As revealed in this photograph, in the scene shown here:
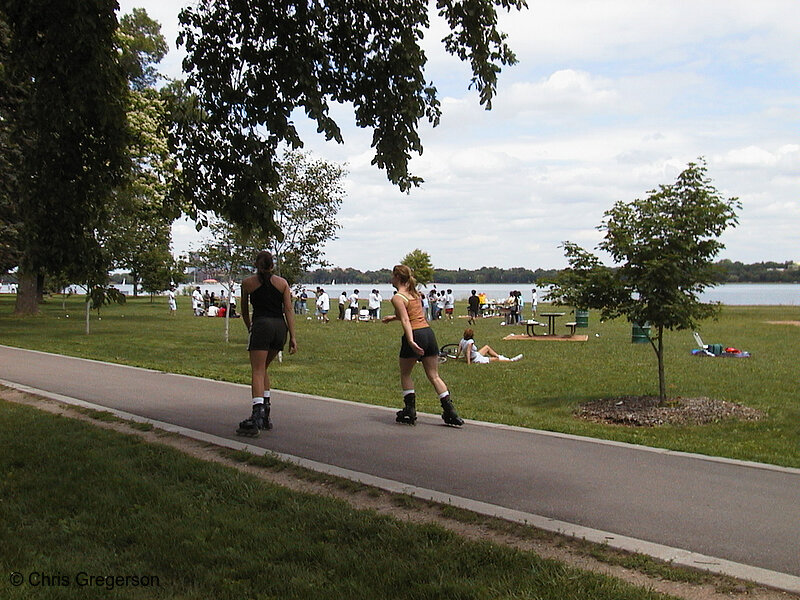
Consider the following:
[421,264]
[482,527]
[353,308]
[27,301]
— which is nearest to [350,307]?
[353,308]


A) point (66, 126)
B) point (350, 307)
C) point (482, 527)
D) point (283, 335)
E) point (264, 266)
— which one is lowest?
point (482, 527)

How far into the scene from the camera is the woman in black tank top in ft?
25.4

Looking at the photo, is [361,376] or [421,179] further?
[361,376]

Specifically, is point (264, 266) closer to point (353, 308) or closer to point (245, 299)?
point (245, 299)

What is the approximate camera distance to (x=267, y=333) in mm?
7754

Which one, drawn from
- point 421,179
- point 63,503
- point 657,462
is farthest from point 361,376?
point 63,503

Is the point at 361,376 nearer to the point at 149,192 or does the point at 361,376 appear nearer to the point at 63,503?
the point at 63,503

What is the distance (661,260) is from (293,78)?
4898 millimetres

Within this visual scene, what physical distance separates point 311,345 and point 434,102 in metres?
13.8

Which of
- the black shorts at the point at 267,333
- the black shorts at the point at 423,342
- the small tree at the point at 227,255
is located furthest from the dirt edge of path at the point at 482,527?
the small tree at the point at 227,255

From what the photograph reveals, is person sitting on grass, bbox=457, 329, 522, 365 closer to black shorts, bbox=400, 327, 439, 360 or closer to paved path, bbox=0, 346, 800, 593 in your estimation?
paved path, bbox=0, 346, 800, 593

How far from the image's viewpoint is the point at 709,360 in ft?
55.4

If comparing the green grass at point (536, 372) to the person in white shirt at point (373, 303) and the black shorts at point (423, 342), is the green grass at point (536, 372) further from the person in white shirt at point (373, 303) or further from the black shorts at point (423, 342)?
the person in white shirt at point (373, 303)

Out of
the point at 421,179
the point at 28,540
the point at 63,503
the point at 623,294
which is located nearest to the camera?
the point at 28,540
